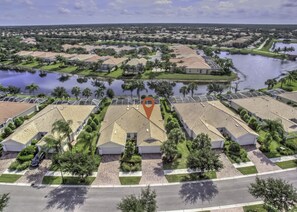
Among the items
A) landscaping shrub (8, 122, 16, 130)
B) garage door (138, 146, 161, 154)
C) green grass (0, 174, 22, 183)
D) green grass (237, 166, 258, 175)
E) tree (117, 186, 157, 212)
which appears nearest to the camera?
tree (117, 186, 157, 212)

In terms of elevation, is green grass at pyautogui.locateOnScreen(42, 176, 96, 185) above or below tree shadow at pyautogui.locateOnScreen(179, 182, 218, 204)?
below

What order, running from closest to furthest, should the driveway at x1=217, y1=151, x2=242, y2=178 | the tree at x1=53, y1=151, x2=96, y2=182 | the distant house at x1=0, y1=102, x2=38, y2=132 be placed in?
the tree at x1=53, y1=151, x2=96, y2=182
the driveway at x1=217, y1=151, x2=242, y2=178
the distant house at x1=0, y1=102, x2=38, y2=132

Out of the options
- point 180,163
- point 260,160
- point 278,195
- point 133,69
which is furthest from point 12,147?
point 133,69

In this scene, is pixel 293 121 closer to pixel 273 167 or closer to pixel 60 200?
pixel 273 167

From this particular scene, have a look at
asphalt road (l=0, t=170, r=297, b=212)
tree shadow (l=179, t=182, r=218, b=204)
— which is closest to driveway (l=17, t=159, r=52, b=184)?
asphalt road (l=0, t=170, r=297, b=212)

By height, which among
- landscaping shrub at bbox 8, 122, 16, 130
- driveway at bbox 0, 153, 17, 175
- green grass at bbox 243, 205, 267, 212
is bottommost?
driveway at bbox 0, 153, 17, 175

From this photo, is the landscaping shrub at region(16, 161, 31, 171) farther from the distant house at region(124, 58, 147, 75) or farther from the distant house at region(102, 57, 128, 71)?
the distant house at region(102, 57, 128, 71)
